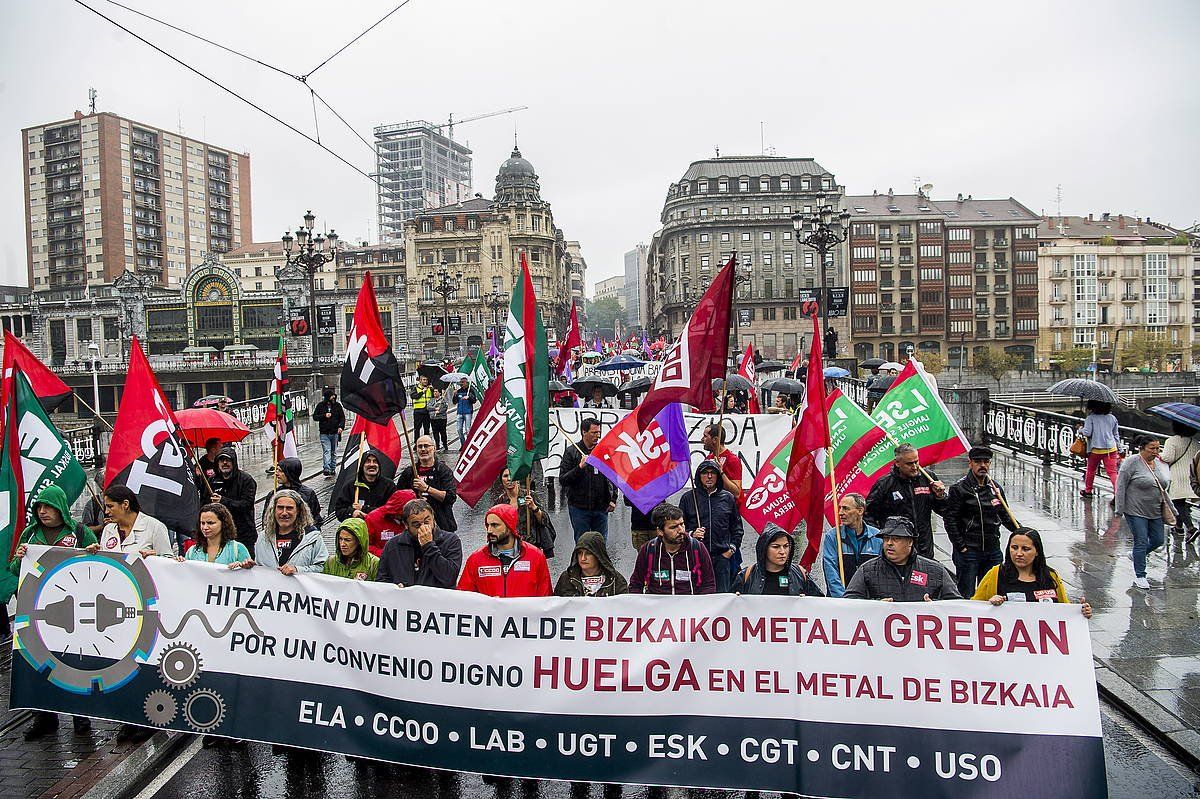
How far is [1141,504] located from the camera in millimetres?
9141

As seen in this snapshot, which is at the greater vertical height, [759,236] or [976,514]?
[759,236]

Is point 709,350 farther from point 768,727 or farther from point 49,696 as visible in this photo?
point 49,696

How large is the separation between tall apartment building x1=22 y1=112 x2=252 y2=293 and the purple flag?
10846 cm

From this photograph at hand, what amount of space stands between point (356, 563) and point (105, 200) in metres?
113

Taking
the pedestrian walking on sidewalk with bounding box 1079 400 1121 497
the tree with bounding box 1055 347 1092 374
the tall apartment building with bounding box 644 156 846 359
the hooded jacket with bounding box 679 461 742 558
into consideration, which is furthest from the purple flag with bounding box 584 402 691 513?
the tall apartment building with bounding box 644 156 846 359

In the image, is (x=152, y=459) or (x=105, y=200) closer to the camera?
(x=152, y=459)

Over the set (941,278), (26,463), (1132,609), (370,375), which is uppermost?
(941,278)

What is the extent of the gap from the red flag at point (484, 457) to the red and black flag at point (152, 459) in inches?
81.9

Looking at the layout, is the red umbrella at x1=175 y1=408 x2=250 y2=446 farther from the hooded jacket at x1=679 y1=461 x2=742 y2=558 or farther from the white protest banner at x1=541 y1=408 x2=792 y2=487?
the hooded jacket at x1=679 y1=461 x2=742 y2=558

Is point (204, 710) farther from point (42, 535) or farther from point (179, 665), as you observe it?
point (42, 535)

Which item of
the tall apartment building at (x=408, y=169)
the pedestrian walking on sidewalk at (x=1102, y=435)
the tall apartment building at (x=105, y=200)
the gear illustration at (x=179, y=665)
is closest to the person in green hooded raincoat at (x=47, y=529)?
the gear illustration at (x=179, y=665)

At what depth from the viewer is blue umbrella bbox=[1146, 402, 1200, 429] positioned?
9.91m

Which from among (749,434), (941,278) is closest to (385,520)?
(749,434)

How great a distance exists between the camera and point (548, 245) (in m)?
107
